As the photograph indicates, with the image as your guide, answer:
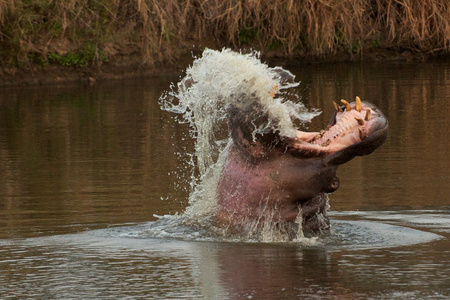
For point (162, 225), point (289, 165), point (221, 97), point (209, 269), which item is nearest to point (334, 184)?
point (289, 165)

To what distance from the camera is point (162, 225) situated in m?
7.89

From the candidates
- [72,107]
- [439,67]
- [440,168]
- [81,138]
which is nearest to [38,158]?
[81,138]

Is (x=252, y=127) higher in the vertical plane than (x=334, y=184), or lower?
higher

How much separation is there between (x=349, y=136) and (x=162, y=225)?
5.95 feet

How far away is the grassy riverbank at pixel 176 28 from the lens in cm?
2048

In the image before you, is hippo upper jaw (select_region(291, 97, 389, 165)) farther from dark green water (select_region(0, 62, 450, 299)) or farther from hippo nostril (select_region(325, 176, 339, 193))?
dark green water (select_region(0, 62, 450, 299))

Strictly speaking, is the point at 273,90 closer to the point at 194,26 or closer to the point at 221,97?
the point at 221,97

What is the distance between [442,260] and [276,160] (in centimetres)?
119

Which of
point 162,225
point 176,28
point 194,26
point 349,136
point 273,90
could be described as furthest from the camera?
point 194,26

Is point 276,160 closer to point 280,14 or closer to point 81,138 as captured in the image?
point 81,138

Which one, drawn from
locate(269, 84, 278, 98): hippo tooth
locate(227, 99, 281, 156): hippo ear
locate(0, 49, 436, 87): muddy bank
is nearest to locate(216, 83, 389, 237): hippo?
locate(227, 99, 281, 156): hippo ear

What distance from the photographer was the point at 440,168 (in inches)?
407

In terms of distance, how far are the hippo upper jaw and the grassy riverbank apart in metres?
13.7

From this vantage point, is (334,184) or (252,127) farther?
(334,184)
